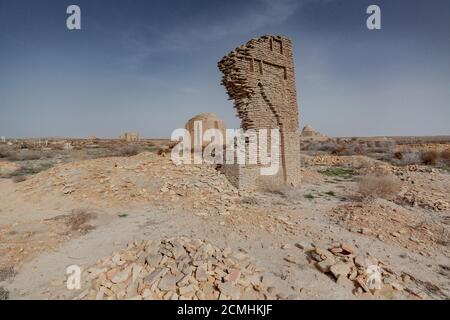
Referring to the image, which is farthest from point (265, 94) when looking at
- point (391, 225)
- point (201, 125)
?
point (201, 125)

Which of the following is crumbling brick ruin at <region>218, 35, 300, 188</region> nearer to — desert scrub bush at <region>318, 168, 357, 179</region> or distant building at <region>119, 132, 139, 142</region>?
desert scrub bush at <region>318, 168, 357, 179</region>

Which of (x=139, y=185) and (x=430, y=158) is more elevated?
(x=430, y=158)

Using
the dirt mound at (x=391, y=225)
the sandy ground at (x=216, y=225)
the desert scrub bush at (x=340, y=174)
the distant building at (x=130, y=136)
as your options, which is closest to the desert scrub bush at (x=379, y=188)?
the sandy ground at (x=216, y=225)

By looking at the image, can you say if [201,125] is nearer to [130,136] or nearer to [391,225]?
[391,225]

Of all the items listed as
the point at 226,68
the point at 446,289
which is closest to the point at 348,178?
the point at 226,68

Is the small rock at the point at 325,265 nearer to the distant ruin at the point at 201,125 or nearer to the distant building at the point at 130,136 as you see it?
the distant ruin at the point at 201,125

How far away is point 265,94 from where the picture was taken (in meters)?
8.50

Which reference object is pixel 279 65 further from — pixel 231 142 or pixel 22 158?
pixel 22 158

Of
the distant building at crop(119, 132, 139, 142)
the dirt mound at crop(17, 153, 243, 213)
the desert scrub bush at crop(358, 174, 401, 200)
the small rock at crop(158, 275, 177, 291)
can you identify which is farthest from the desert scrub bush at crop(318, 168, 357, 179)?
the distant building at crop(119, 132, 139, 142)

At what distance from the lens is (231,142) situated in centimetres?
902

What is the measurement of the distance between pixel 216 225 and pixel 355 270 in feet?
8.62

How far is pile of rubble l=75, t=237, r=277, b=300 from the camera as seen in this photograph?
3260 millimetres

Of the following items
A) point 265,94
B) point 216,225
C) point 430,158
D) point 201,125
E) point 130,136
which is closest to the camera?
point 216,225

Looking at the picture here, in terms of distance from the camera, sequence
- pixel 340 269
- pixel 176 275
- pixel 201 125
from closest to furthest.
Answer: pixel 176 275, pixel 340 269, pixel 201 125
